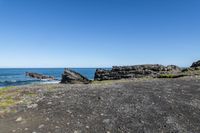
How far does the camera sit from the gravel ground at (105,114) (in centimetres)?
955

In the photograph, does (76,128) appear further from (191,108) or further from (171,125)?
(191,108)

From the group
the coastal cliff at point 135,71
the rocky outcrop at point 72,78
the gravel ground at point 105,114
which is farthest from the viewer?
the coastal cliff at point 135,71

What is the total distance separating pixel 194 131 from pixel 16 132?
25.1 feet

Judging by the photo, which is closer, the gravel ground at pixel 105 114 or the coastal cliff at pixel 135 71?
the gravel ground at pixel 105 114

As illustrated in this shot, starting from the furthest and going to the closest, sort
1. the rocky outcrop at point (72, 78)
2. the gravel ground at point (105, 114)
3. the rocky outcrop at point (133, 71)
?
1. the rocky outcrop at point (133, 71)
2. the rocky outcrop at point (72, 78)
3. the gravel ground at point (105, 114)

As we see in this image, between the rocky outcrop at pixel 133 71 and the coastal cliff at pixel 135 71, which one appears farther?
the rocky outcrop at pixel 133 71

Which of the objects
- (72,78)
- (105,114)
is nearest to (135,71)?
(72,78)

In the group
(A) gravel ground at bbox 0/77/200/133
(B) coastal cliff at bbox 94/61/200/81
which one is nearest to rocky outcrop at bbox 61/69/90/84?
(B) coastal cliff at bbox 94/61/200/81

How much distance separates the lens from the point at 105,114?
11.1 metres

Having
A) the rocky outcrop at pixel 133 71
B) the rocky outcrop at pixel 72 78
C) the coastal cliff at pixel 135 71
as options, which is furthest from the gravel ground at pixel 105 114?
the rocky outcrop at pixel 133 71

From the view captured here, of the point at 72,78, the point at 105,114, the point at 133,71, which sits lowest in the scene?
the point at 72,78

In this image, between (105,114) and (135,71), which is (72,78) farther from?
(105,114)

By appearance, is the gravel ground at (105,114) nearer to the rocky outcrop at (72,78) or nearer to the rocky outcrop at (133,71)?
the rocky outcrop at (72,78)

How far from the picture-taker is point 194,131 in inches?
374
